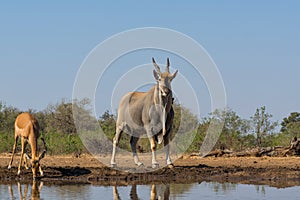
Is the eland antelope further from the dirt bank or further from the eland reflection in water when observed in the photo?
the eland reflection in water

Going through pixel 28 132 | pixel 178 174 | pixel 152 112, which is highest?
pixel 152 112

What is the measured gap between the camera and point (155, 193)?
1290 centimetres

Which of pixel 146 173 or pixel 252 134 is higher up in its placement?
pixel 252 134

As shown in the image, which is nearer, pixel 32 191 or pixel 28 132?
pixel 32 191

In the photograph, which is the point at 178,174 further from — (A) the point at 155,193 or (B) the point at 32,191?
(B) the point at 32,191

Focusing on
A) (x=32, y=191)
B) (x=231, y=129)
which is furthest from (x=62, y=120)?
(x=32, y=191)

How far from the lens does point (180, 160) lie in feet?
68.0

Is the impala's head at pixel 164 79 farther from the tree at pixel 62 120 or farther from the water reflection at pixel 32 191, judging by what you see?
the tree at pixel 62 120

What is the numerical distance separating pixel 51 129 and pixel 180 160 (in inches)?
539

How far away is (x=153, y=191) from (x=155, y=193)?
0.31 meters

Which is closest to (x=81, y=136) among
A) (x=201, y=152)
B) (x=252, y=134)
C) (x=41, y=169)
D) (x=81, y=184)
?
(x=201, y=152)

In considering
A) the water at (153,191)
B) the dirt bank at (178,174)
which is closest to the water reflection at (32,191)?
the water at (153,191)

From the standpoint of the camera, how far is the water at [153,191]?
12.3 meters

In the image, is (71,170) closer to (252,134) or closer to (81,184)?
(81,184)
